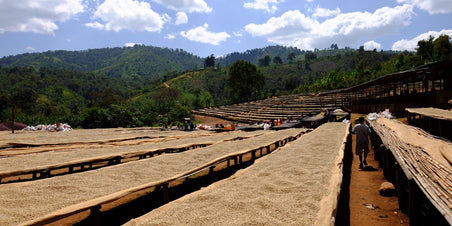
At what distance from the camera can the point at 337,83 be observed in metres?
51.0

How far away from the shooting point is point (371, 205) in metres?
5.75

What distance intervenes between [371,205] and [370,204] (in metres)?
0.08

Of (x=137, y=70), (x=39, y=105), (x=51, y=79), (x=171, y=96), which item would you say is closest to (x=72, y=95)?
(x=51, y=79)

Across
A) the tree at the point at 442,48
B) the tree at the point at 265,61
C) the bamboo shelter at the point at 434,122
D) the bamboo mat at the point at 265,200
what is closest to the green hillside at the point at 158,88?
the tree at the point at 442,48

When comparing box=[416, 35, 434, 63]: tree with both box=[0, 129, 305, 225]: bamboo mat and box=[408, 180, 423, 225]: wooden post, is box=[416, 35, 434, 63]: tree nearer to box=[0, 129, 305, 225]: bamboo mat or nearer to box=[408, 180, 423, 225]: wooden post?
box=[408, 180, 423, 225]: wooden post

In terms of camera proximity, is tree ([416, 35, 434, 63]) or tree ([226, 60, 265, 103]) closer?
tree ([416, 35, 434, 63])

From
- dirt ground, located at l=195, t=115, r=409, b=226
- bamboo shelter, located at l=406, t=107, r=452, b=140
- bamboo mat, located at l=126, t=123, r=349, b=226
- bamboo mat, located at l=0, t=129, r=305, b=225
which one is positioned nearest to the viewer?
bamboo mat, located at l=126, t=123, r=349, b=226

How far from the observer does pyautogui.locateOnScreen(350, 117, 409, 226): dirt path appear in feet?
16.4

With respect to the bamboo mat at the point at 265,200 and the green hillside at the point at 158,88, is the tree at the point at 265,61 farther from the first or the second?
the bamboo mat at the point at 265,200

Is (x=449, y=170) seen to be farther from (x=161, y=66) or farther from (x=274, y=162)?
(x=161, y=66)

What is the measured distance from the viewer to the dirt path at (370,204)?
16.4 ft

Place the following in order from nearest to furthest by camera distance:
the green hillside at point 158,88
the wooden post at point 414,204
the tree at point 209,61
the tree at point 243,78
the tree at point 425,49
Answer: the wooden post at point 414,204 < the green hillside at point 158,88 < the tree at point 425,49 < the tree at point 243,78 < the tree at point 209,61

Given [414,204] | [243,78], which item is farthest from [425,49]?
[414,204]

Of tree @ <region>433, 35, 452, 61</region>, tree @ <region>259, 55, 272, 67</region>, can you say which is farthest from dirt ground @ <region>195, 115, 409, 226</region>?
tree @ <region>259, 55, 272, 67</region>
